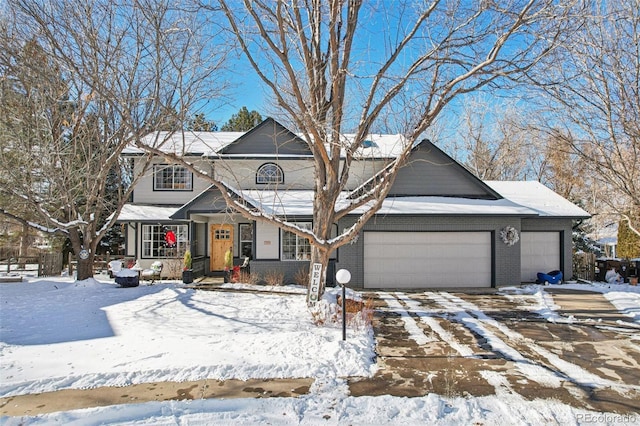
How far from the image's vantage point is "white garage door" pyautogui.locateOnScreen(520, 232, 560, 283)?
15133mm

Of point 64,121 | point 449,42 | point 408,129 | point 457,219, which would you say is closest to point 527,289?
point 457,219

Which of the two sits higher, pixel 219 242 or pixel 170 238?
pixel 170 238

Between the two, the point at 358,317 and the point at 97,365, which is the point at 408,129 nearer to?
the point at 358,317

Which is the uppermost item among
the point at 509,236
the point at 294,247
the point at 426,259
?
the point at 509,236

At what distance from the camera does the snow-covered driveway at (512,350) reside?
16.4 ft

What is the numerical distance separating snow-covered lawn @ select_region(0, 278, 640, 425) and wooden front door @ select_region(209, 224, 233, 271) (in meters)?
5.99

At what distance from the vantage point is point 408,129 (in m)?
8.98

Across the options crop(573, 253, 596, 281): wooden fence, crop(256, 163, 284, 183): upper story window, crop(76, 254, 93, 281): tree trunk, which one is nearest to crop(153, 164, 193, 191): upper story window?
crop(256, 163, 284, 183): upper story window

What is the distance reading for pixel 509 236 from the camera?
44.6 feet

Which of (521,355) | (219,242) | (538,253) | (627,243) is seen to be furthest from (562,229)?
(219,242)

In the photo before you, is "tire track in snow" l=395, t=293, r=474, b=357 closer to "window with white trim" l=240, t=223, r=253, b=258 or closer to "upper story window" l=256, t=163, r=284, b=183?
"window with white trim" l=240, t=223, r=253, b=258

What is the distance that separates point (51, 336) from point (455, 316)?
8.60 metres

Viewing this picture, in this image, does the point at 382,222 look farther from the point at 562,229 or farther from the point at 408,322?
the point at 562,229

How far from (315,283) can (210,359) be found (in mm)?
3506
